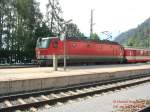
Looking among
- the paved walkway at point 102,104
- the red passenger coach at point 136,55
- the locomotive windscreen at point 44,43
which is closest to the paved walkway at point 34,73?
the paved walkway at point 102,104

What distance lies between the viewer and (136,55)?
1916 inches

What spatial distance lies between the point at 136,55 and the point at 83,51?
15.8 meters

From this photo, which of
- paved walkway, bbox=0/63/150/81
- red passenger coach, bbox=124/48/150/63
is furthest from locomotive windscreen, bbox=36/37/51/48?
red passenger coach, bbox=124/48/150/63

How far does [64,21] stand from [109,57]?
2063 centimetres

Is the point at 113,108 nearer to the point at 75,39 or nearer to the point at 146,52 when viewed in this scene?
the point at 75,39

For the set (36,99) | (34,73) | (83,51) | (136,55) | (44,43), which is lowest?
(36,99)

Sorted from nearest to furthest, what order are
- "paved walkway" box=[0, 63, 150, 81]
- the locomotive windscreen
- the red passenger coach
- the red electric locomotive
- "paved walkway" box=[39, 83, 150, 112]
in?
"paved walkway" box=[39, 83, 150, 112]
"paved walkway" box=[0, 63, 150, 81]
the red electric locomotive
the locomotive windscreen
the red passenger coach

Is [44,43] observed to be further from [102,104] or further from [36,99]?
[102,104]

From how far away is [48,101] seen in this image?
12.7 meters

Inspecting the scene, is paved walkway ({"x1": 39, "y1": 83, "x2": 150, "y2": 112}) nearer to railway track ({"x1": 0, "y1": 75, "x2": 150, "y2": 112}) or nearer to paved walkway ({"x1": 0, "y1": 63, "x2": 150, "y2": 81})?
railway track ({"x1": 0, "y1": 75, "x2": 150, "y2": 112})

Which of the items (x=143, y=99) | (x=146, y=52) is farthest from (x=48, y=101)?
(x=146, y=52)

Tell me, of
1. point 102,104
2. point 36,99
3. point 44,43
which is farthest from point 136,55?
point 102,104

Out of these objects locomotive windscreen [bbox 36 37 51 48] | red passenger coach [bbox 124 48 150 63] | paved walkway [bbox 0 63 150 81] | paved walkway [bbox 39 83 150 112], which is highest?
locomotive windscreen [bbox 36 37 51 48]

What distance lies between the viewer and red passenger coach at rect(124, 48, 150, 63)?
151 feet
